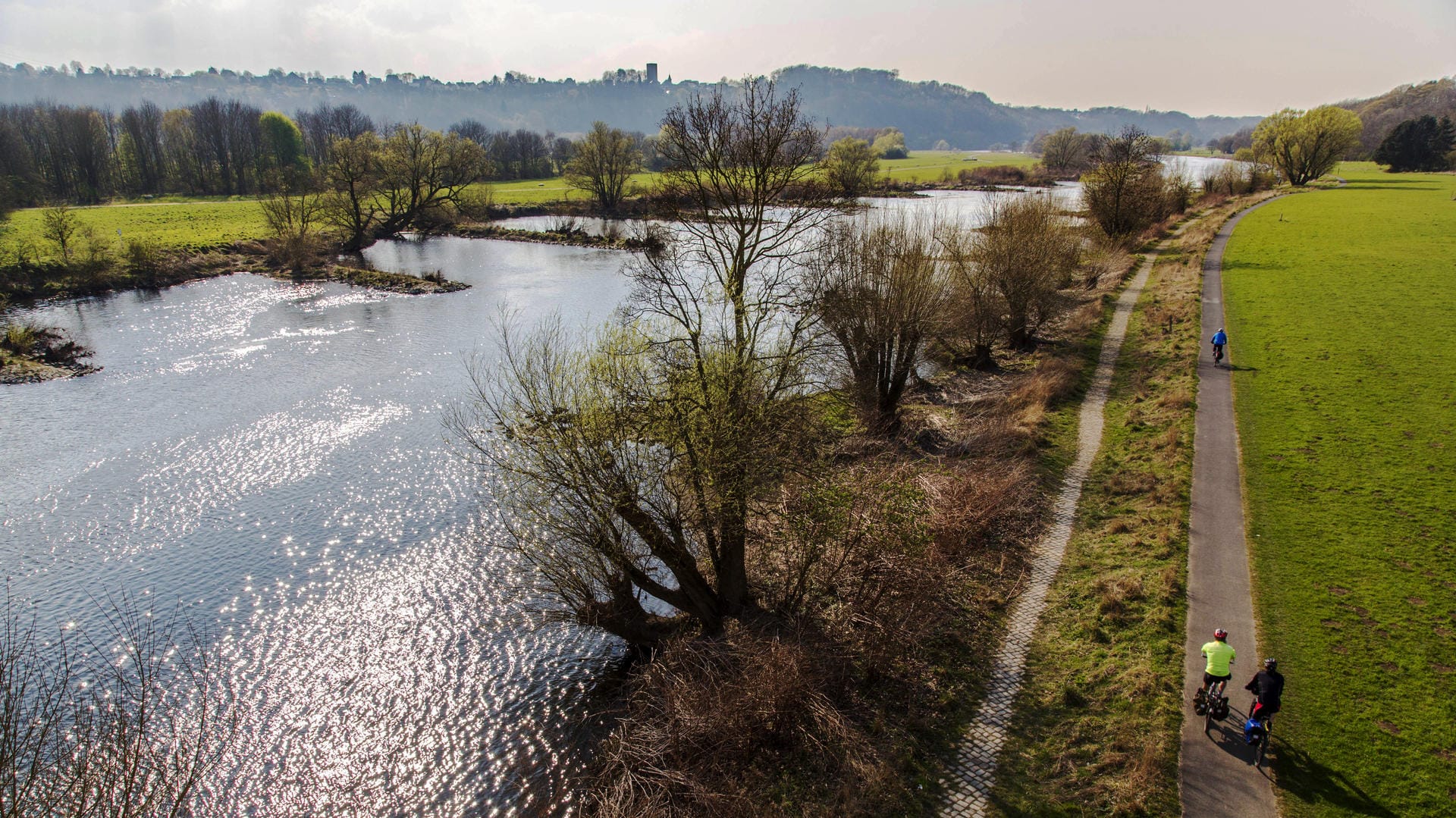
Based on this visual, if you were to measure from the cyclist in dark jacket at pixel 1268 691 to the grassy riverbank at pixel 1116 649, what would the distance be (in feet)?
4.53

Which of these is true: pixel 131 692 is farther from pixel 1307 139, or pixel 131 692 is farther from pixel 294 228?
pixel 1307 139

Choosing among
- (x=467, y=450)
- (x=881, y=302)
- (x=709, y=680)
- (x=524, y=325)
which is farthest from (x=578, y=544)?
(x=524, y=325)

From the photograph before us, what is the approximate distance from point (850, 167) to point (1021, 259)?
2368 cm

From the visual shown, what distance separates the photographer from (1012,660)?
15664 millimetres

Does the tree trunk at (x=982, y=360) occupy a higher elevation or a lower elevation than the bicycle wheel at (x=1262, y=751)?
higher

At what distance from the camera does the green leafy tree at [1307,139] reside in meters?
87.8

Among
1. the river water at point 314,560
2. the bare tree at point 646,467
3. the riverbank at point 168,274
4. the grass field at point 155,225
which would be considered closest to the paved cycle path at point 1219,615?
the bare tree at point 646,467

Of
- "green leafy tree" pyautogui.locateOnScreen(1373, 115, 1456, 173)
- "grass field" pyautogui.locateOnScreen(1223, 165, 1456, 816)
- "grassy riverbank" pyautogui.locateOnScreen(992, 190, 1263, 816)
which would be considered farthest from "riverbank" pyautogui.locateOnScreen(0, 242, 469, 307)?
"green leafy tree" pyautogui.locateOnScreen(1373, 115, 1456, 173)

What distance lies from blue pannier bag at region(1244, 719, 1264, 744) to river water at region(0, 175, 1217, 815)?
39.8 feet

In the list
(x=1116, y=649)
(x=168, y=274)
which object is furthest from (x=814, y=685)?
(x=168, y=274)

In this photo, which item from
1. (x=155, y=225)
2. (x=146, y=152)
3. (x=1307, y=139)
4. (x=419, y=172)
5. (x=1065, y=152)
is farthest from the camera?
(x=1065, y=152)

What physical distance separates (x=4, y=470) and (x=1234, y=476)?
40531 mm

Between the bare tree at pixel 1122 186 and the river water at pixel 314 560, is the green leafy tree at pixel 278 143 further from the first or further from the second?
the bare tree at pixel 1122 186

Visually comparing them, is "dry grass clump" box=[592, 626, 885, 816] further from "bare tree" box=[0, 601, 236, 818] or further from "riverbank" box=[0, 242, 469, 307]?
"riverbank" box=[0, 242, 469, 307]
